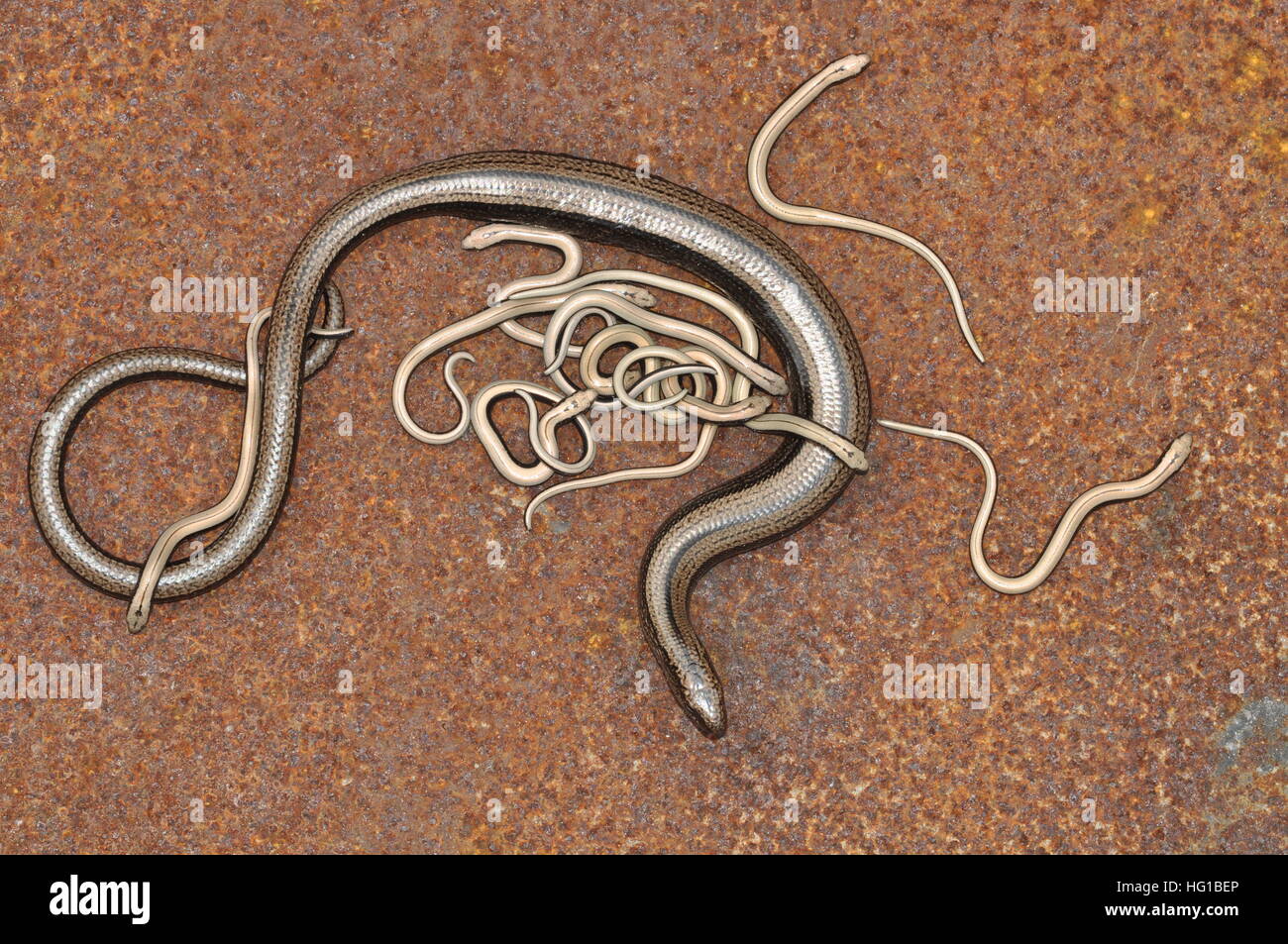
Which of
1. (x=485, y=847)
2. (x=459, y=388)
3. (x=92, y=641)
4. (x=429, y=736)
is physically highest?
(x=459, y=388)

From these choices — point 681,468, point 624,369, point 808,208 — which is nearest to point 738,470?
point 681,468

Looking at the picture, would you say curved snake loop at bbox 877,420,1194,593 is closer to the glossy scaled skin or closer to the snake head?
the glossy scaled skin

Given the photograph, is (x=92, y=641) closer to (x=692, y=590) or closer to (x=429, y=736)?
(x=429, y=736)

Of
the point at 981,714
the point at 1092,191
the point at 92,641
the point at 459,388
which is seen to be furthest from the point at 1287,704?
the point at 92,641

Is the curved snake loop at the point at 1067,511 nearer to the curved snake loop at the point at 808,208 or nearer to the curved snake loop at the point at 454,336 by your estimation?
the curved snake loop at the point at 808,208

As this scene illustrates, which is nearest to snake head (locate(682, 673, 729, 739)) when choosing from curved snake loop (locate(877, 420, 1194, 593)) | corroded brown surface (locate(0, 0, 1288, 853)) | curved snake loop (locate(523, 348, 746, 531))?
corroded brown surface (locate(0, 0, 1288, 853))
